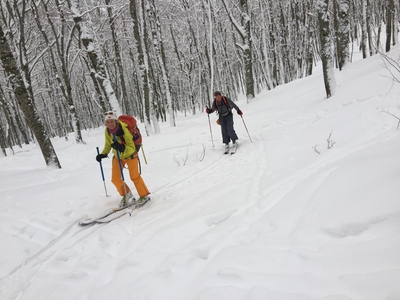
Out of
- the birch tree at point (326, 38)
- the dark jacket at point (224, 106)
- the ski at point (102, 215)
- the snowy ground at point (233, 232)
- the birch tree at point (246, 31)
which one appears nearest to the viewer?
the snowy ground at point (233, 232)

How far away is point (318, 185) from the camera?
336 cm

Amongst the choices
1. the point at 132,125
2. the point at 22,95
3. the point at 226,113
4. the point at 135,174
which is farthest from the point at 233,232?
the point at 22,95

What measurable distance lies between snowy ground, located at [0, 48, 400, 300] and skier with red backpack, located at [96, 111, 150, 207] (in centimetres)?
46

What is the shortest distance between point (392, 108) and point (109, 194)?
702 centimetres

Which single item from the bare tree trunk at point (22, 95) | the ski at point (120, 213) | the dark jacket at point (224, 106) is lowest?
the ski at point (120, 213)

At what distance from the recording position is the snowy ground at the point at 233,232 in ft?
6.35

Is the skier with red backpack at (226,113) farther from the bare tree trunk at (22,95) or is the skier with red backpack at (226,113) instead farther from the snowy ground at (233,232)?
the bare tree trunk at (22,95)

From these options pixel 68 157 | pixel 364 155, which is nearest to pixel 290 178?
pixel 364 155

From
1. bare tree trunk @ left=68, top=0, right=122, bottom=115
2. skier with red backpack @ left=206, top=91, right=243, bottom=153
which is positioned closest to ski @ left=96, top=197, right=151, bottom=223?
skier with red backpack @ left=206, top=91, right=243, bottom=153

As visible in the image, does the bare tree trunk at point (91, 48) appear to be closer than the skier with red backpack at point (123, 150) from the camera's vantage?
No

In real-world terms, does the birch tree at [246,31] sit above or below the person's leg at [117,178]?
above

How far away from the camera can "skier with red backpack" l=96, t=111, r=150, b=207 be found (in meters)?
4.35

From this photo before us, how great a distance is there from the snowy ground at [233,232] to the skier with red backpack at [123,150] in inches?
18.2

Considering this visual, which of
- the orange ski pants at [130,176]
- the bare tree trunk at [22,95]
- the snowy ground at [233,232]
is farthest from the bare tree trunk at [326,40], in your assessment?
the bare tree trunk at [22,95]
